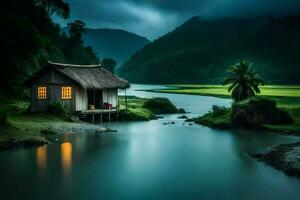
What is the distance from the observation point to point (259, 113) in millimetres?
53062

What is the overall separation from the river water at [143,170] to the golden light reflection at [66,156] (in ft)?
0.23

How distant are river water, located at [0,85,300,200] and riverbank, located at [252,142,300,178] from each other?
0.71 meters

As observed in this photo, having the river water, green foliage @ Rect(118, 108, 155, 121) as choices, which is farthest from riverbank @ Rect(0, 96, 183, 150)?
the river water

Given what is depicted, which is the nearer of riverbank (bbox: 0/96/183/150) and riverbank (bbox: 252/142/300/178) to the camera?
riverbank (bbox: 252/142/300/178)

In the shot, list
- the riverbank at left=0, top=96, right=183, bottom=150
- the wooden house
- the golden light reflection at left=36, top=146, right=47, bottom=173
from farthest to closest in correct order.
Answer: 1. the wooden house
2. the riverbank at left=0, top=96, right=183, bottom=150
3. the golden light reflection at left=36, top=146, right=47, bottom=173

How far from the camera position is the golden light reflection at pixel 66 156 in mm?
31062

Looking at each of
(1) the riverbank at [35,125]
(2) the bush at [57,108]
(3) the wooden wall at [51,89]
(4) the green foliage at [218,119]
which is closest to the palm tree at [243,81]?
(4) the green foliage at [218,119]

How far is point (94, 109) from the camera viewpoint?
58.9m

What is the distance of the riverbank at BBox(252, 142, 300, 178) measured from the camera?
29523 mm

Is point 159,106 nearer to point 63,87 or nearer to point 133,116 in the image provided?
point 133,116

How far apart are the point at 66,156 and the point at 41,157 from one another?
79.0 inches

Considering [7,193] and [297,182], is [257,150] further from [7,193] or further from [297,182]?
[7,193]

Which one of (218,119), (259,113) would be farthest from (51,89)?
(259,113)

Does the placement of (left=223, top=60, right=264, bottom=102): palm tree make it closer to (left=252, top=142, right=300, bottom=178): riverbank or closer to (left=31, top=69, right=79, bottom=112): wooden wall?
(left=31, top=69, right=79, bottom=112): wooden wall
